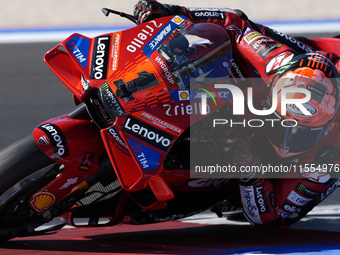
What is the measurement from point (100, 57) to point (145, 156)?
1.63 feet

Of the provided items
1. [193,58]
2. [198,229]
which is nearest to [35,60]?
[198,229]

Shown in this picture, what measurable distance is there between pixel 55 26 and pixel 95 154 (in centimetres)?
652

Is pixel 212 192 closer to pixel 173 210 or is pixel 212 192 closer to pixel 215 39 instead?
pixel 173 210

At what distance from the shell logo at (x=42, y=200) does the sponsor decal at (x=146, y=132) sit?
0.52 meters

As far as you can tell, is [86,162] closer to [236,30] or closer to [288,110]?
[288,110]

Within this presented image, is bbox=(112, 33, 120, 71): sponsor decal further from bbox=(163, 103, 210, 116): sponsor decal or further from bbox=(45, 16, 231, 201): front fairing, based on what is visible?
bbox=(163, 103, 210, 116): sponsor decal

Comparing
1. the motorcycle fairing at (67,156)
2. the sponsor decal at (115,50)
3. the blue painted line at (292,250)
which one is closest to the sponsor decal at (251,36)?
the sponsor decal at (115,50)

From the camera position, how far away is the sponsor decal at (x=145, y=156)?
2629 mm

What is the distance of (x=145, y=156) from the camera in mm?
2643

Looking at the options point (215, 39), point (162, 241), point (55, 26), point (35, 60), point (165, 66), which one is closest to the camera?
point (165, 66)

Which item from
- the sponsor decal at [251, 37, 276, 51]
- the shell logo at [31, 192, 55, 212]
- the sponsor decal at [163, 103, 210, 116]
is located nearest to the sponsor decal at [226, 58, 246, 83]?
the sponsor decal at [251, 37, 276, 51]

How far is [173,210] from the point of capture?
3.18 m

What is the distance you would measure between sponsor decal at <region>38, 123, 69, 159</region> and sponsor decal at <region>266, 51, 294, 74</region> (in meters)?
1.05

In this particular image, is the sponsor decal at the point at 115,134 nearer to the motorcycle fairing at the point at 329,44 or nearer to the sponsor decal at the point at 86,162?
the sponsor decal at the point at 86,162
